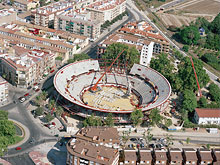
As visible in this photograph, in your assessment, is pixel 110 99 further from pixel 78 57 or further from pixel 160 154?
pixel 160 154

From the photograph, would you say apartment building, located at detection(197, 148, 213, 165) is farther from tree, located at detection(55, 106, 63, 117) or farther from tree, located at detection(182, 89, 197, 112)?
tree, located at detection(55, 106, 63, 117)

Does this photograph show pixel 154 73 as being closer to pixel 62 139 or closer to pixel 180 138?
pixel 180 138

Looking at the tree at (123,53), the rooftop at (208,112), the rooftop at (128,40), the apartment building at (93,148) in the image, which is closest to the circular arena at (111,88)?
the tree at (123,53)

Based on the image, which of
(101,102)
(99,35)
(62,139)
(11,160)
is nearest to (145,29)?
(99,35)

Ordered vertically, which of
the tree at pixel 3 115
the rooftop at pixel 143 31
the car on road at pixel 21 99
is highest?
the rooftop at pixel 143 31

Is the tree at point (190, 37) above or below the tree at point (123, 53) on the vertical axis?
below

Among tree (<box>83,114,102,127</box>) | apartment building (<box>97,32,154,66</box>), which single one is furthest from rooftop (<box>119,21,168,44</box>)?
tree (<box>83,114,102,127</box>)

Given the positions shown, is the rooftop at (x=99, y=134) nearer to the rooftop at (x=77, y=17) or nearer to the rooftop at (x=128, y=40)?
the rooftop at (x=128, y=40)
